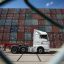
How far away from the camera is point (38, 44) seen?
51.8 feet

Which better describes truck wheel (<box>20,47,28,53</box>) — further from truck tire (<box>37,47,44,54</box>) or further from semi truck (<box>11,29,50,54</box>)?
truck tire (<box>37,47,44,54</box>)

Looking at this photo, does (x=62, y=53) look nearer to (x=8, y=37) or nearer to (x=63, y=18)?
(x=8, y=37)

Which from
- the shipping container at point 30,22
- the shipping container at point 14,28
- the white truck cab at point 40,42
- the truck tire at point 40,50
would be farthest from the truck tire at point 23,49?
the shipping container at point 30,22

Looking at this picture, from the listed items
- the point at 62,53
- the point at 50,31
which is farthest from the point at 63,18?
the point at 62,53

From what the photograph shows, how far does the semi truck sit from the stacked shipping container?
24.8ft

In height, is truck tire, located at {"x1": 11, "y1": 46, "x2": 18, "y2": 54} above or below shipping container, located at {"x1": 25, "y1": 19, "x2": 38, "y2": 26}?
below

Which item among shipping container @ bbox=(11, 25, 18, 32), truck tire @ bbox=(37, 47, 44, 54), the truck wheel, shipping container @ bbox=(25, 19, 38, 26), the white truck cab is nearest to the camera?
the white truck cab

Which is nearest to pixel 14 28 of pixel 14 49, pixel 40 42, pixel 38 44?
pixel 14 49

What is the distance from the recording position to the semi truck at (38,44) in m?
15.2

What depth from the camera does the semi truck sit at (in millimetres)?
15211

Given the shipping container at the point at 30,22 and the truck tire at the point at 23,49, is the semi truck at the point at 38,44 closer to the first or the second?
the truck tire at the point at 23,49

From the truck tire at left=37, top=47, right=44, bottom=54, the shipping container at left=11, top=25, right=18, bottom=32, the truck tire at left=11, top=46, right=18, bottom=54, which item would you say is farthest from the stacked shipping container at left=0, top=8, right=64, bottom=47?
the truck tire at left=37, top=47, right=44, bottom=54

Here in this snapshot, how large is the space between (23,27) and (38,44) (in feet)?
32.6

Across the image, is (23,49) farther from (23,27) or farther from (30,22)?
(30,22)
